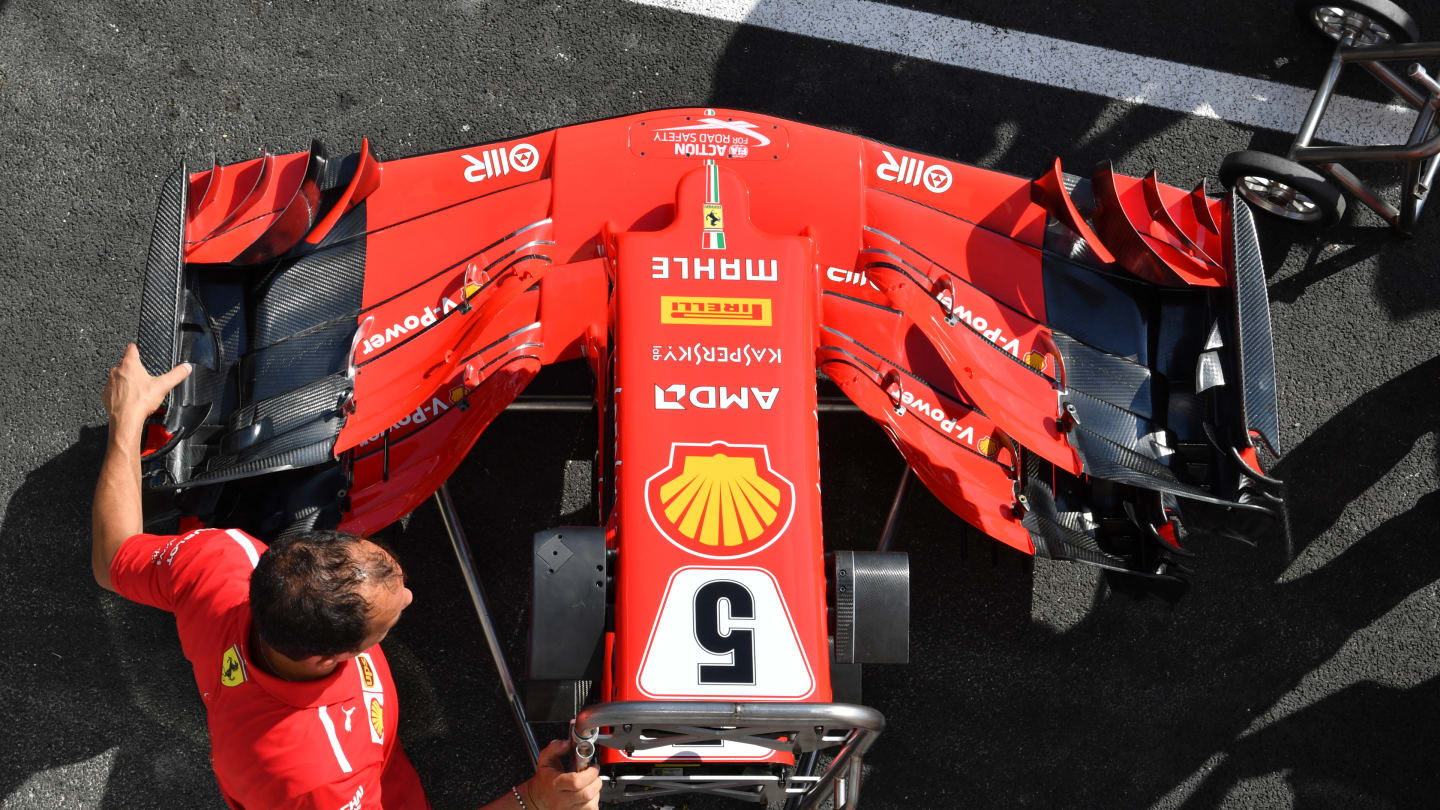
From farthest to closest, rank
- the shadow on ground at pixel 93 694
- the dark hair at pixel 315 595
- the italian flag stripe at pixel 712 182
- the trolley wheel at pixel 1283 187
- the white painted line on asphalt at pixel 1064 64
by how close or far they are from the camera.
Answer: the white painted line on asphalt at pixel 1064 64 → the trolley wheel at pixel 1283 187 → the shadow on ground at pixel 93 694 → the italian flag stripe at pixel 712 182 → the dark hair at pixel 315 595

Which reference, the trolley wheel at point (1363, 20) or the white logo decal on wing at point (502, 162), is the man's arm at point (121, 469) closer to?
the white logo decal on wing at point (502, 162)

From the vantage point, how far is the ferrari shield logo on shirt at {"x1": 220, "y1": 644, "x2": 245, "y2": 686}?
101 inches

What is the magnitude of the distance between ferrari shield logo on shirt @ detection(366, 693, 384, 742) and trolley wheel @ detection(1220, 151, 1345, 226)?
10.3 feet

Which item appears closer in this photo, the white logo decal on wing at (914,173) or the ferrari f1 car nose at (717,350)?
the ferrari f1 car nose at (717,350)

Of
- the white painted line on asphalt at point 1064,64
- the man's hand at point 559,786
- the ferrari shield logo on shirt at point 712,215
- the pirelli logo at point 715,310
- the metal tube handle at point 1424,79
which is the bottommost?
the man's hand at point 559,786

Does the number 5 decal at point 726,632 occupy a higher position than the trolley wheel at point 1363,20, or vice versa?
the trolley wheel at point 1363,20

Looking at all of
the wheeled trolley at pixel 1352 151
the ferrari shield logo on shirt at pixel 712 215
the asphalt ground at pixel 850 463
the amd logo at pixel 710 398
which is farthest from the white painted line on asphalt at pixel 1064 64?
the amd logo at pixel 710 398

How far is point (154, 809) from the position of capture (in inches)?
143

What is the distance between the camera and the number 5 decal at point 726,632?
2586 mm

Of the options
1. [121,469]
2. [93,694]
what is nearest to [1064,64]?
[121,469]

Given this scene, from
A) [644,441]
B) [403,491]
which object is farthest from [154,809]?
[644,441]

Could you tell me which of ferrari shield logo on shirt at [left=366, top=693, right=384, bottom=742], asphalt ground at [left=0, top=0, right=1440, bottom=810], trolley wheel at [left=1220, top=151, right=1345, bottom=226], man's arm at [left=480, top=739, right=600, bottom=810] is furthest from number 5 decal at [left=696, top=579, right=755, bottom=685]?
trolley wheel at [left=1220, top=151, right=1345, bottom=226]

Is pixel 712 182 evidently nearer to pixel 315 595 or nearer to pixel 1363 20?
pixel 315 595

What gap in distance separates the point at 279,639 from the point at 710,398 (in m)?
1.17
